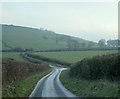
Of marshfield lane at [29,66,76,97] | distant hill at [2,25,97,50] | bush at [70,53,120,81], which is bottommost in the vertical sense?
marshfield lane at [29,66,76,97]

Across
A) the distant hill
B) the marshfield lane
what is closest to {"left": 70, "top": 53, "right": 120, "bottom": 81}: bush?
the marshfield lane

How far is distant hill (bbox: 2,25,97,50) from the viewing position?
105 m

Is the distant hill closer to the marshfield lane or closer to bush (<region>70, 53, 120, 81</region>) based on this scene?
the marshfield lane

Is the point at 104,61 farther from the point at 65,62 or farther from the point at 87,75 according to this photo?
the point at 65,62

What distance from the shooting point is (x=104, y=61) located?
1695cm

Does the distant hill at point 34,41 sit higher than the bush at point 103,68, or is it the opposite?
the distant hill at point 34,41

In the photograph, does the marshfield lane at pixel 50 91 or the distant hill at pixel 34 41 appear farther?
the distant hill at pixel 34 41

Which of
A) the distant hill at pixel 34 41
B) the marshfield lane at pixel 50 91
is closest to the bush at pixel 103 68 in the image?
Answer: the marshfield lane at pixel 50 91

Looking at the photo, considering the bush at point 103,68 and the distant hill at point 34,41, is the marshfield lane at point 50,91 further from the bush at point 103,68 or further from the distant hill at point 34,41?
the distant hill at point 34,41

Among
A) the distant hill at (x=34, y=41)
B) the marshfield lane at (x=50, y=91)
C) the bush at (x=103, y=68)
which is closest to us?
the marshfield lane at (x=50, y=91)

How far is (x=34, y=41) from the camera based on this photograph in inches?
→ 4747

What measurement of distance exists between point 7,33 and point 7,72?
110905 mm

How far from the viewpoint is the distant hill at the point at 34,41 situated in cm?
10494

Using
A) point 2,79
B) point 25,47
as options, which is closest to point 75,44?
point 25,47
